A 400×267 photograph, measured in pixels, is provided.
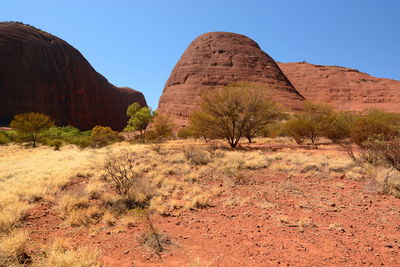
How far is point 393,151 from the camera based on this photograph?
23.7 feet

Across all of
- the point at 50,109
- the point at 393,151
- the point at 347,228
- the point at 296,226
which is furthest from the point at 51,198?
the point at 50,109

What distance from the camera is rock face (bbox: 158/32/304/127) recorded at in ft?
148

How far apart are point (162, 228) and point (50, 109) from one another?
1865 inches

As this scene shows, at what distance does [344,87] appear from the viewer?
60031 millimetres

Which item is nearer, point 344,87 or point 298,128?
point 298,128

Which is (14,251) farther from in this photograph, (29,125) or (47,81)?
(47,81)

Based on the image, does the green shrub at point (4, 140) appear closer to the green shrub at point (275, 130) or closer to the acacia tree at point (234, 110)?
the acacia tree at point (234, 110)

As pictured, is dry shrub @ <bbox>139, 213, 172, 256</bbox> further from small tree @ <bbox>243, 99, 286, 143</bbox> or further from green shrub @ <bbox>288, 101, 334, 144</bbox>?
green shrub @ <bbox>288, 101, 334, 144</bbox>

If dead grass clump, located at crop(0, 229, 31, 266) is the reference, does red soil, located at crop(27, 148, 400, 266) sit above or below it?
below

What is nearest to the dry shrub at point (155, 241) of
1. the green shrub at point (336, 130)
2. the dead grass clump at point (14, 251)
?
the dead grass clump at point (14, 251)

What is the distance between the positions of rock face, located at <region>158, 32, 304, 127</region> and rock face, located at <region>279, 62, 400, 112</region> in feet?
42.3

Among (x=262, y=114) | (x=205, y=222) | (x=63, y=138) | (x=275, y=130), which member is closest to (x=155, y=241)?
(x=205, y=222)

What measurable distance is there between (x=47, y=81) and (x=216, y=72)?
111 ft

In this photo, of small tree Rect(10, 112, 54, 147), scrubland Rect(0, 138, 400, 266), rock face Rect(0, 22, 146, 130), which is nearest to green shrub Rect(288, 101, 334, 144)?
scrubland Rect(0, 138, 400, 266)
